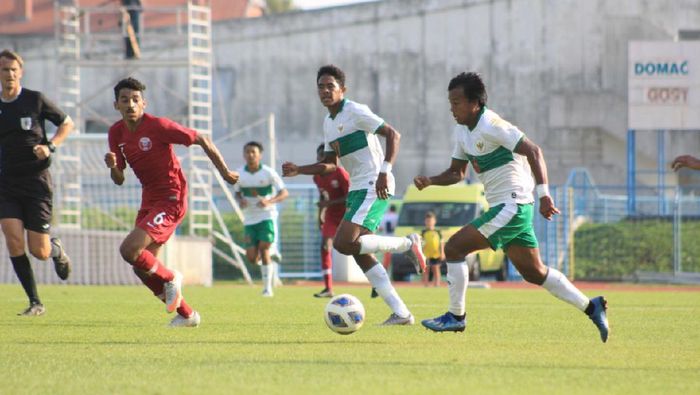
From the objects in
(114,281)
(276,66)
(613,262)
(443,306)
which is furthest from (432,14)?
(443,306)

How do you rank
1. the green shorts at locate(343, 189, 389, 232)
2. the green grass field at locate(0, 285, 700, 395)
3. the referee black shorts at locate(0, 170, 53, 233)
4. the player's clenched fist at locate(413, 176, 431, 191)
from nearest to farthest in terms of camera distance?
the green grass field at locate(0, 285, 700, 395) → the player's clenched fist at locate(413, 176, 431, 191) → the green shorts at locate(343, 189, 389, 232) → the referee black shorts at locate(0, 170, 53, 233)

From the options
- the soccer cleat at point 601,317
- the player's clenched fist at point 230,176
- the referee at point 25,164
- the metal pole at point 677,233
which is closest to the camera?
the soccer cleat at point 601,317

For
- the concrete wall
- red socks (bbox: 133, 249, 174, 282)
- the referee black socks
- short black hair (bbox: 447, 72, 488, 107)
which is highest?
the concrete wall

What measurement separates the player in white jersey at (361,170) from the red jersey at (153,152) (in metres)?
0.97

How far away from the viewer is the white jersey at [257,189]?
780 inches

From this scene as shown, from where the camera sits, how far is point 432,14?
4503 centimetres

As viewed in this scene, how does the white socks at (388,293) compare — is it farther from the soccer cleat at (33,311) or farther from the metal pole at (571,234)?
the metal pole at (571,234)

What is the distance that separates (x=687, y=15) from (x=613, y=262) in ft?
45.9

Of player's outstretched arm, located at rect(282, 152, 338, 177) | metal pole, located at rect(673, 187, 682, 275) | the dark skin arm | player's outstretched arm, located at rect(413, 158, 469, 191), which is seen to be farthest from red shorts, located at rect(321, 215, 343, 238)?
metal pole, located at rect(673, 187, 682, 275)

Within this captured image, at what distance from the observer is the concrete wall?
43.6 m

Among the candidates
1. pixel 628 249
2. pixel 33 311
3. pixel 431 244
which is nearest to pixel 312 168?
pixel 33 311

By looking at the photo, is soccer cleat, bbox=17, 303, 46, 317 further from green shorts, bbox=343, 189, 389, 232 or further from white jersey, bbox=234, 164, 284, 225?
white jersey, bbox=234, 164, 284, 225

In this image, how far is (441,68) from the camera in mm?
45281

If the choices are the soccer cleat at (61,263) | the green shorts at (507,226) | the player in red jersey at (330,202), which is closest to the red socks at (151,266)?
the soccer cleat at (61,263)
